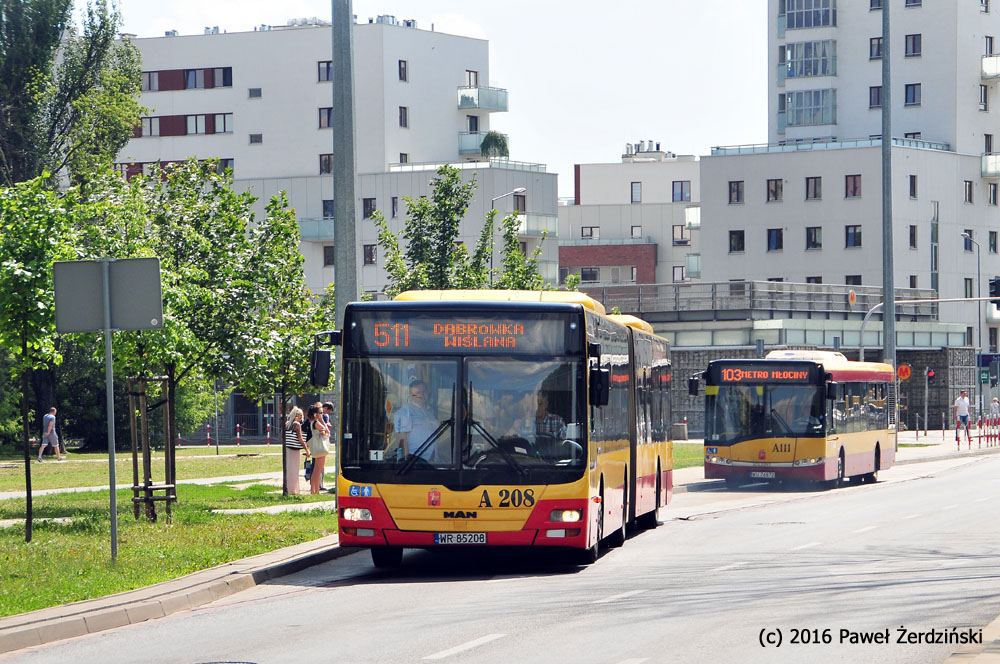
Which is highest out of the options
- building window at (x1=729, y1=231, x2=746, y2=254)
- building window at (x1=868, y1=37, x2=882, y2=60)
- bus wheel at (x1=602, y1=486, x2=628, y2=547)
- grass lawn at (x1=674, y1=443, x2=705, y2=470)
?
building window at (x1=868, y1=37, x2=882, y2=60)

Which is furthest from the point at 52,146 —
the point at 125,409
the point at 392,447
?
the point at 392,447

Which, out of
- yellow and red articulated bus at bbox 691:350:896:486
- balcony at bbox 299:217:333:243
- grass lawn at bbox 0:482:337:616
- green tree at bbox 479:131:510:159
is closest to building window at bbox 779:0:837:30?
green tree at bbox 479:131:510:159

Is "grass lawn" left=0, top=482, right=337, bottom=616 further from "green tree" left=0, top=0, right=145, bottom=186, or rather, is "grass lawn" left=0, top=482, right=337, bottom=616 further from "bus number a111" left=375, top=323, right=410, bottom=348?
"green tree" left=0, top=0, right=145, bottom=186

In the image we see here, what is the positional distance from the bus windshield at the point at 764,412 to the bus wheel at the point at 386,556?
54.1 ft

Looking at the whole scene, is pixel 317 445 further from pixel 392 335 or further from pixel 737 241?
pixel 737 241

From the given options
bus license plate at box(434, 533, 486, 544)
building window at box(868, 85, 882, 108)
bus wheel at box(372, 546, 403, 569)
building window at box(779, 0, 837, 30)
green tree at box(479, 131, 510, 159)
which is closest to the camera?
bus license plate at box(434, 533, 486, 544)

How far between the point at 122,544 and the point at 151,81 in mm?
74782

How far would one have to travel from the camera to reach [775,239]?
88.2 metres

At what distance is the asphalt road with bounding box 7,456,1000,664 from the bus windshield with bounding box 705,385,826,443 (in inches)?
408

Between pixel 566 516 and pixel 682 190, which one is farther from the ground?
pixel 682 190

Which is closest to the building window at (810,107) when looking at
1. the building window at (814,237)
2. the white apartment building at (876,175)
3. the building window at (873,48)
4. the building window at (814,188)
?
the white apartment building at (876,175)

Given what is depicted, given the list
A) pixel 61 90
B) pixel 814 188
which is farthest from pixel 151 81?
pixel 814 188

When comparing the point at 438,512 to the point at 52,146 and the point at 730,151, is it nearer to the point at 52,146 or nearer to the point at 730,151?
the point at 52,146

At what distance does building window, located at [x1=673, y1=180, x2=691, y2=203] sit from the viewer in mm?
116188
